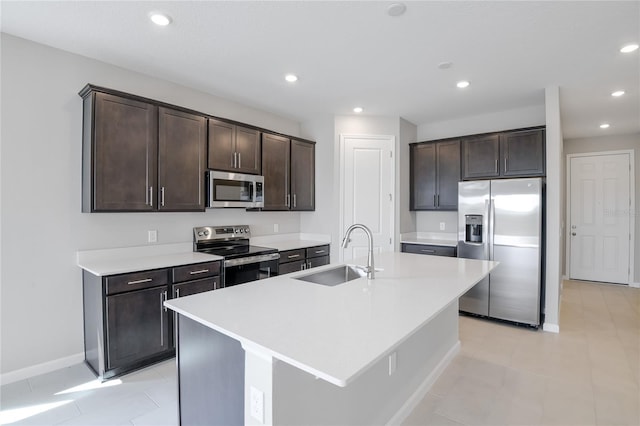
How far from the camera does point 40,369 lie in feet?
8.39

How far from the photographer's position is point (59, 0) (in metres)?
2.03

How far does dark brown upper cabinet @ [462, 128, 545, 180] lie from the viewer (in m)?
3.88

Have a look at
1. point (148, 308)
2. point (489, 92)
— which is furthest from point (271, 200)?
point (489, 92)

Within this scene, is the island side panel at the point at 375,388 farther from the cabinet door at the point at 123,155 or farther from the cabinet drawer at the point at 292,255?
the cabinet door at the point at 123,155

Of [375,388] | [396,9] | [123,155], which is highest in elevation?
[396,9]

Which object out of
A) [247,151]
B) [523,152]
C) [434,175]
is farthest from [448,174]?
[247,151]

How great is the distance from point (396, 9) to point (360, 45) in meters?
0.52

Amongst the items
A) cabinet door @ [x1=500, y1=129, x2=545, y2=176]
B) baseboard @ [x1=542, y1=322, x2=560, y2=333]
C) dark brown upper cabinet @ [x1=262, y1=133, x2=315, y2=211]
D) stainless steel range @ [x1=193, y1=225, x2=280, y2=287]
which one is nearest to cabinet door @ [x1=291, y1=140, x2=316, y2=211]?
dark brown upper cabinet @ [x1=262, y1=133, x2=315, y2=211]

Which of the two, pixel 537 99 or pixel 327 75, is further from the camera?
pixel 537 99

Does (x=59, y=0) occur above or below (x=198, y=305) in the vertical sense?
above

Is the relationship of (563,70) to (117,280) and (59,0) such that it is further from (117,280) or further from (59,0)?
(117,280)

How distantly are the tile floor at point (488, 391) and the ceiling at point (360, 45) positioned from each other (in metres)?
2.64

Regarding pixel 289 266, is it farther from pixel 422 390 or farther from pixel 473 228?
pixel 473 228

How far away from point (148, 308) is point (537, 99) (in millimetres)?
4725
